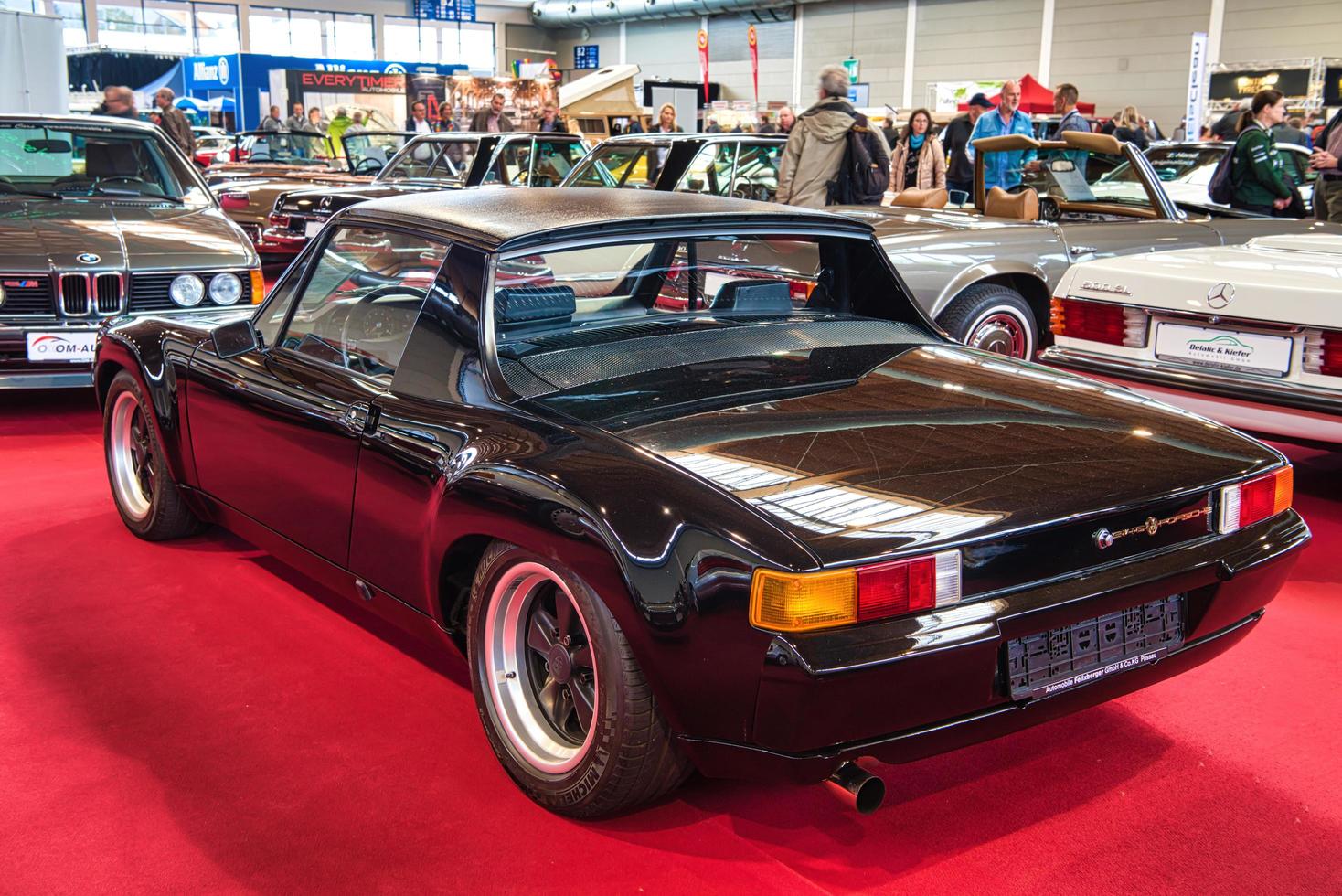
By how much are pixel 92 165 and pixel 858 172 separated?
15.9ft

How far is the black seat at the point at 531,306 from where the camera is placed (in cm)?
290

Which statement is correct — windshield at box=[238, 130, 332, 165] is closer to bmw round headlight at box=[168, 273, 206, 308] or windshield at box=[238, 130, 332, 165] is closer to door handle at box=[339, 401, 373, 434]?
bmw round headlight at box=[168, 273, 206, 308]

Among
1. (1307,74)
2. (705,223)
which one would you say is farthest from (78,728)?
(1307,74)

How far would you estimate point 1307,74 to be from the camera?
2059cm

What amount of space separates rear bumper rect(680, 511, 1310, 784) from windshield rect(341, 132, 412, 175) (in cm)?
1233

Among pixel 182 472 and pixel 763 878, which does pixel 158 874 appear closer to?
pixel 763 878

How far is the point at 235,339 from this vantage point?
11.7 ft

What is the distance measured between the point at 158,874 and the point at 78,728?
2.57ft

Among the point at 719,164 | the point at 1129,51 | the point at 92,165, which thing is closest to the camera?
the point at 92,165

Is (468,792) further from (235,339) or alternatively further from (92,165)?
(92,165)

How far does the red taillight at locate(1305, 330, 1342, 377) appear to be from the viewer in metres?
4.36

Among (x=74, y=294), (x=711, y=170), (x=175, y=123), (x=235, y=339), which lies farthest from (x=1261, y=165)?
(x=175, y=123)

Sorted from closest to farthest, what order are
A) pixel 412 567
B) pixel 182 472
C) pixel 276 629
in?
pixel 412 567, pixel 276 629, pixel 182 472

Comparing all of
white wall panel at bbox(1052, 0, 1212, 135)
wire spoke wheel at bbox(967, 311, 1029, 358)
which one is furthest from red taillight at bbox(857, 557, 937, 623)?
white wall panel at bbox(1052, 0, 1212, 135)
